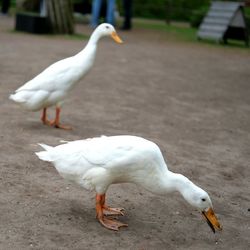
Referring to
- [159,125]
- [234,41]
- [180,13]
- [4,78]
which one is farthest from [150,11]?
[159,125]

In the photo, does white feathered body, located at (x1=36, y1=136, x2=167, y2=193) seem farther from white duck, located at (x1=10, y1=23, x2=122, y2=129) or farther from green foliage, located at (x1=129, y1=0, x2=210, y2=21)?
green foliage, located at (x1=129, y1=0, x2=210, y2=21)

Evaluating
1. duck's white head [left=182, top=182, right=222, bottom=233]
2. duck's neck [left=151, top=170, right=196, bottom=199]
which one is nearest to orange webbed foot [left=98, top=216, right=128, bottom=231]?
duck's neck [left=151, top=170, right=196, bottom=199]

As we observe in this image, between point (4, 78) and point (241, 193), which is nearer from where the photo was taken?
point (241, 193)

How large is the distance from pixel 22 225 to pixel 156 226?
3.07 feet

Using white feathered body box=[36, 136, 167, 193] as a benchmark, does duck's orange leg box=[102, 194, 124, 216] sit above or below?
below

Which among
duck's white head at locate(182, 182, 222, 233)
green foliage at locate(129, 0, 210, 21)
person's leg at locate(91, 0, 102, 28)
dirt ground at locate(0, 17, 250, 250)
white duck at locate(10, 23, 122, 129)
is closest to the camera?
duck's white head at locate(182, 182, 222, 233)

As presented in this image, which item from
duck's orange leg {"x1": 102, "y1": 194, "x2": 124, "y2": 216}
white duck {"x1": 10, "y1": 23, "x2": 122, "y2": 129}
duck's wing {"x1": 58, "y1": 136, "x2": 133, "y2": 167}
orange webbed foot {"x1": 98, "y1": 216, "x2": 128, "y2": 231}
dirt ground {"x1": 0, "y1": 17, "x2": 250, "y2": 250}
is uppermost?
duck's wing {"x1": 58, "y1": 136, "x2": 133, "y2": 167}

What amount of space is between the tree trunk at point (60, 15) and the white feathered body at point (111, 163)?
11.5 metres

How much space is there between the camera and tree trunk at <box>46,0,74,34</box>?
49.7 feet

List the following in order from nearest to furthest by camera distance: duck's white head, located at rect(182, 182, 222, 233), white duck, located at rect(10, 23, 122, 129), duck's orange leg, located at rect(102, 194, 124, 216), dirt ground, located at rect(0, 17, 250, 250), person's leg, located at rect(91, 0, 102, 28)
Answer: duck's white head, located at rect(182, 182, 222, 233) → dirt ground, located at rect(0, 17, 250, 250) → duck's orange leg, located at rect(102, 194, 124, 216) → white duck, located at rect(10, 23, 122, 129) → person's leg, located at rect(91, 0, 102, 28)

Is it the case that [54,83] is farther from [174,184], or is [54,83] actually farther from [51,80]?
[174,184]

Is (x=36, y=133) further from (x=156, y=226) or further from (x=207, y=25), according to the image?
(x=207, y=25)

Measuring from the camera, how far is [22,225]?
12.9 ft

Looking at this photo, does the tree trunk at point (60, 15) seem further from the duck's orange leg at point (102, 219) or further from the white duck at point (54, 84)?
the duck's orange leg at point (102, 219)
